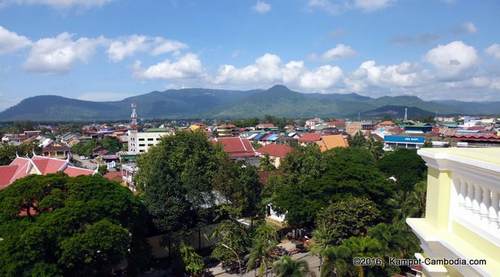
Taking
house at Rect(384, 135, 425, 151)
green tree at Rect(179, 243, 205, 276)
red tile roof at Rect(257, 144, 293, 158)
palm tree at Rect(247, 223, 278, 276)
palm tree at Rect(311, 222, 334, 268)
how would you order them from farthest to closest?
1. house at Rect(384, 135, 425, 151)
2. red tile roof at Rect(257, 144, 293, 158)
3. green tree at Rect(179, 243, 205, 276)
4. palm tree at Rect(311, 222, 334, 268)
5. palm tree at Rect(247, 223, 278, 276)

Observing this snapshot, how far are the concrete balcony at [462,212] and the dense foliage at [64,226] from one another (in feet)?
47.1

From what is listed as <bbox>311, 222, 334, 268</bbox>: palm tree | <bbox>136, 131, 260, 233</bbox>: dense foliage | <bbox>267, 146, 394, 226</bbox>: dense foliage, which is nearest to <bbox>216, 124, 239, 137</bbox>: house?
<bbox>136, 131, 260, 233</bbox>: dense foliage

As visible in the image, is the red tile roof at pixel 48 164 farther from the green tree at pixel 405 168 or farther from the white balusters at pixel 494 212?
the white balusters at pixel 494 212

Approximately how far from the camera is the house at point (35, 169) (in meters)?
27.5

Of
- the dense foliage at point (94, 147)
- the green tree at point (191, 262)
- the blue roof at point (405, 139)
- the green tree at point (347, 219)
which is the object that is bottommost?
the dense foliage at point (94, 147)

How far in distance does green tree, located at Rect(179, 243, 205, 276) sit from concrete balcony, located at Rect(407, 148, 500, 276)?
1687cm

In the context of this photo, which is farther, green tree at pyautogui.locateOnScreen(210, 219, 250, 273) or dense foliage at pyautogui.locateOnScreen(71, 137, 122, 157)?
dense foliage at pyautogui.locateOnScreen(71, 137, 122, 157)

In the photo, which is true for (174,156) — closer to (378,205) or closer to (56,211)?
(56,211)

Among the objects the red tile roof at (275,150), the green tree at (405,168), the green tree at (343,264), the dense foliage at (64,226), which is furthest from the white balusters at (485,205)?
the red tile roof at (275,150)

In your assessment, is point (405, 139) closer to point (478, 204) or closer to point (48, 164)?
point (48, 164)

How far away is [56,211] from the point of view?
15.8 meters

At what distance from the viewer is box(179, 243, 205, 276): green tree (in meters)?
19.0

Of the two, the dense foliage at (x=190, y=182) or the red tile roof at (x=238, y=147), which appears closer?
the dense foliage at (x=190, y=182)

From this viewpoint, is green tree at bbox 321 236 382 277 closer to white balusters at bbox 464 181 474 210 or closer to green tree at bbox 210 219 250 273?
green tree at bbox 210 219 250 273
